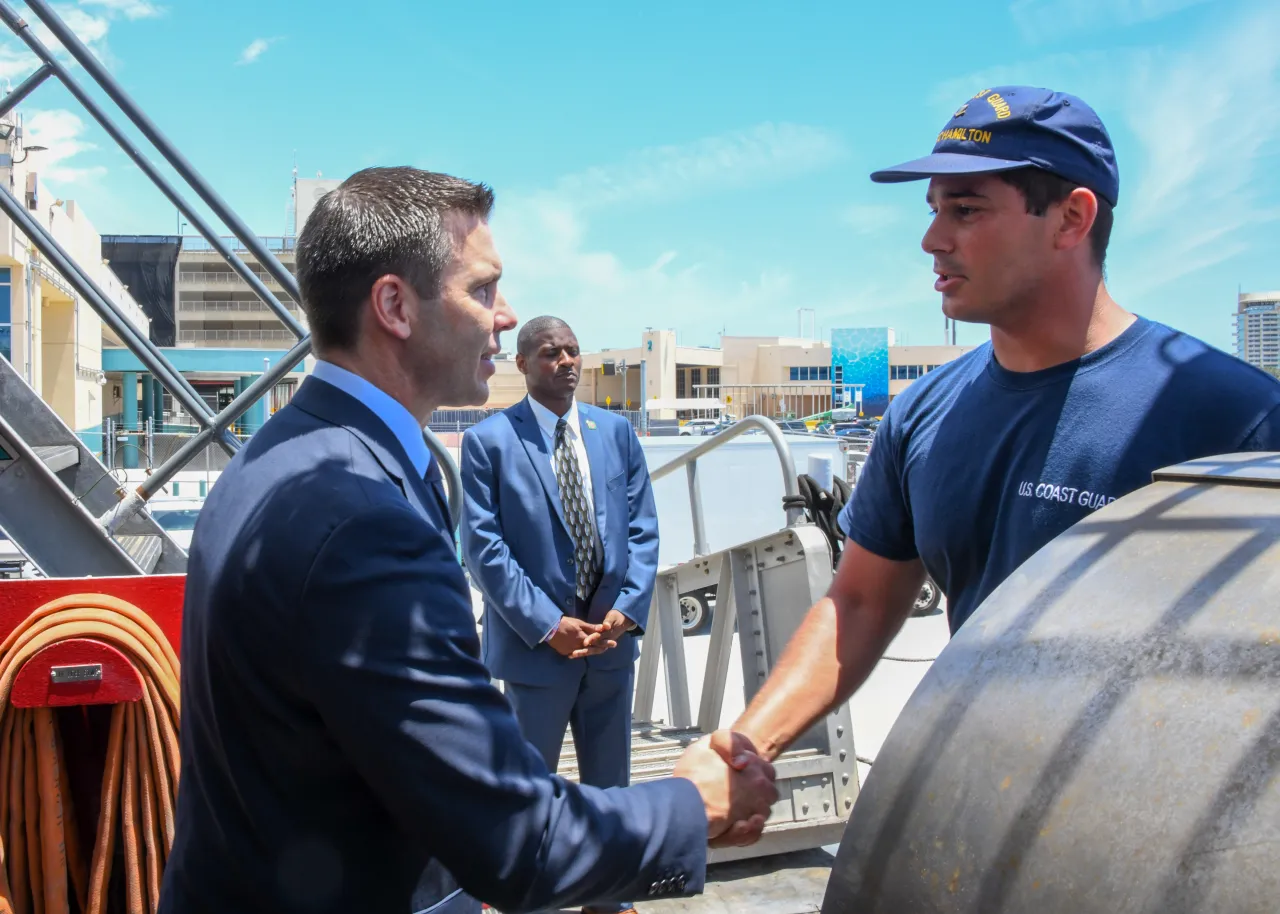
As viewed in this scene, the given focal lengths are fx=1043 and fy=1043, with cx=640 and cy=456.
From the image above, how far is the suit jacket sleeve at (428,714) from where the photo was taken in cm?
136

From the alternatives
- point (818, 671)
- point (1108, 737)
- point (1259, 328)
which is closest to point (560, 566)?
point (818, 671)

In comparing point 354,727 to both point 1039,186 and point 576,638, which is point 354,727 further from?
point 576,638

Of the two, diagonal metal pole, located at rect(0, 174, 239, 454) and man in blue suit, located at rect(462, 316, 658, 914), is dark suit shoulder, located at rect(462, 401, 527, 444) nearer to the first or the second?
man in blue suit, located at rect(462, 316, 658, 914)

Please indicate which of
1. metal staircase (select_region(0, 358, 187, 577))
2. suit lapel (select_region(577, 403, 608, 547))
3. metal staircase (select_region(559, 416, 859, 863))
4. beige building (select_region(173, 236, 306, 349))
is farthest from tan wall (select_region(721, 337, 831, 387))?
metal staircase (select_region(0, 358, 187, 577))

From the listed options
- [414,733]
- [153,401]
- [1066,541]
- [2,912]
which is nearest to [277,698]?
[414,733]

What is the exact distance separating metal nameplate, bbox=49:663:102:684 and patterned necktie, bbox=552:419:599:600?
1948 mm

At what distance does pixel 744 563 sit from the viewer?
463 cm

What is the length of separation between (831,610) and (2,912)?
197cm

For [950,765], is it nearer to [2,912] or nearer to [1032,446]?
[1032,446]

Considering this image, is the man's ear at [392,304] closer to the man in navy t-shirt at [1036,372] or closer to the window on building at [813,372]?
the man in navy t-shirt at [1036,372]

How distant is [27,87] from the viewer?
Answer: 12.0 ft

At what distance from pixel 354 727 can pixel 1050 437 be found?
120 centimetres

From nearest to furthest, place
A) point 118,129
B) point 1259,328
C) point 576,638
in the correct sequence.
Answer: point 118,129
point 576,638
point 1259,328

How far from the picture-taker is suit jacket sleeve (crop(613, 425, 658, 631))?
4086 millimetres
